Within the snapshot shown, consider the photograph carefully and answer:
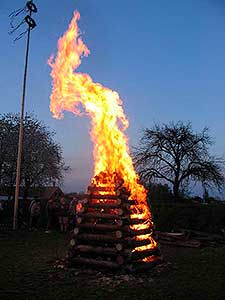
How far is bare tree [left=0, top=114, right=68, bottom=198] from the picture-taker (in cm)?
3562

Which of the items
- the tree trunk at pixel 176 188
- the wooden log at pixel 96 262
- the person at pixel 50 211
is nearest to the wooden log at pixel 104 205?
the wooden log at pixel 96 262

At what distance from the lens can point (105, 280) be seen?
8.98m

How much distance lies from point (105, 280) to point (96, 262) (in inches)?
43.5

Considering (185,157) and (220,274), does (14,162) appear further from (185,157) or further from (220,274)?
(220,274)

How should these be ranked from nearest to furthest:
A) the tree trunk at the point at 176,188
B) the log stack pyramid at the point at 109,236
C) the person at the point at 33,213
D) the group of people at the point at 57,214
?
the log stack pyramid at the point at 109,236
the group of people at the point at 57,214
the person at the point at 33,213
the tree trunk at the point at 176,188

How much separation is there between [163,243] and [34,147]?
25092 millimetres

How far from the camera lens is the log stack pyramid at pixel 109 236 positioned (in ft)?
32.6

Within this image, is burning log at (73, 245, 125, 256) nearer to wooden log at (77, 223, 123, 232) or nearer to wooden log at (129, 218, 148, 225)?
wooden log at (77, 223, 123, 232)

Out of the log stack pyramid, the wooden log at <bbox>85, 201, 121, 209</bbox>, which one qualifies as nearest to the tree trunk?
the log stack pyramid

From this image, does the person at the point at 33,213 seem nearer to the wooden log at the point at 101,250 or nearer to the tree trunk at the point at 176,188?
the wooden log at the point at 101,250

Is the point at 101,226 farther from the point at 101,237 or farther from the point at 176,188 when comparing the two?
the point at 176,188

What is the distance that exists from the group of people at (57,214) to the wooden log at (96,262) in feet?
29.1

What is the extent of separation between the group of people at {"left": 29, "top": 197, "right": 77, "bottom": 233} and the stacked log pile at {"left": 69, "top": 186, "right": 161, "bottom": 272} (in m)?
8.45

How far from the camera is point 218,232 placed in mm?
17766
